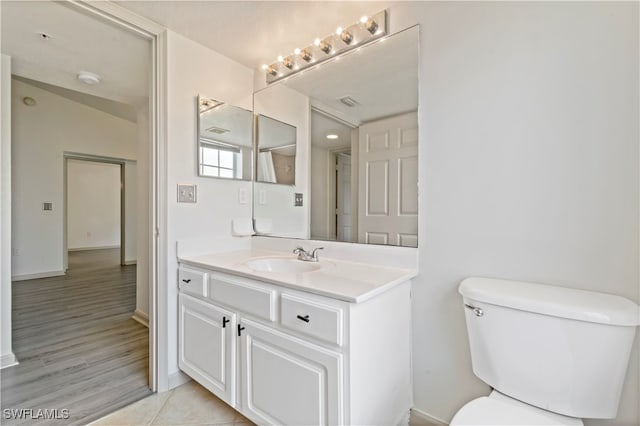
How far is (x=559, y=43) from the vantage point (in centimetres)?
106

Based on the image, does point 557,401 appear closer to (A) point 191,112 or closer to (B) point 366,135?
(B) point 366,135

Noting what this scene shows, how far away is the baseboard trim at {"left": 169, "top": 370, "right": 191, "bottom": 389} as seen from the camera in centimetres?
176

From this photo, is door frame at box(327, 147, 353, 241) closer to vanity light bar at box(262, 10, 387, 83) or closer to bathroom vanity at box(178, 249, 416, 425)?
bathroom vanity at box(178, 249, 416, 425)

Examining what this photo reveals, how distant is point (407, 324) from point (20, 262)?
5602mm

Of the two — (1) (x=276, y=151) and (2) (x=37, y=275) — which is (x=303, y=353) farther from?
(2) (x=37, y=275)

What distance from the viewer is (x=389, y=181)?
5.03 ft

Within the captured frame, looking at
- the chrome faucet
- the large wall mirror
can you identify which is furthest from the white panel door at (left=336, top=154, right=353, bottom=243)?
the chrome faucet

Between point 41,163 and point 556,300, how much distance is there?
6.17 meters

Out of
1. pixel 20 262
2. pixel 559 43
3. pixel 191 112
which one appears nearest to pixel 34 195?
pixel 20 262

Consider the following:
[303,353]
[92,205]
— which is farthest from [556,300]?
[92,205]

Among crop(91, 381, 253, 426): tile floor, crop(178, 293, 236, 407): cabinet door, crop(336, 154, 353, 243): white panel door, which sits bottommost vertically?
crop(91, 381, 253, 426): tile floor

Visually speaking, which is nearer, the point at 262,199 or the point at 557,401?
the point at 557,401

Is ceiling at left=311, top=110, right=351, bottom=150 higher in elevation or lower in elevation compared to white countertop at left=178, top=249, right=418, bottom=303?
higher

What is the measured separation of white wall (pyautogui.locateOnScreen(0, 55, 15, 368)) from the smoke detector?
1.29ft
